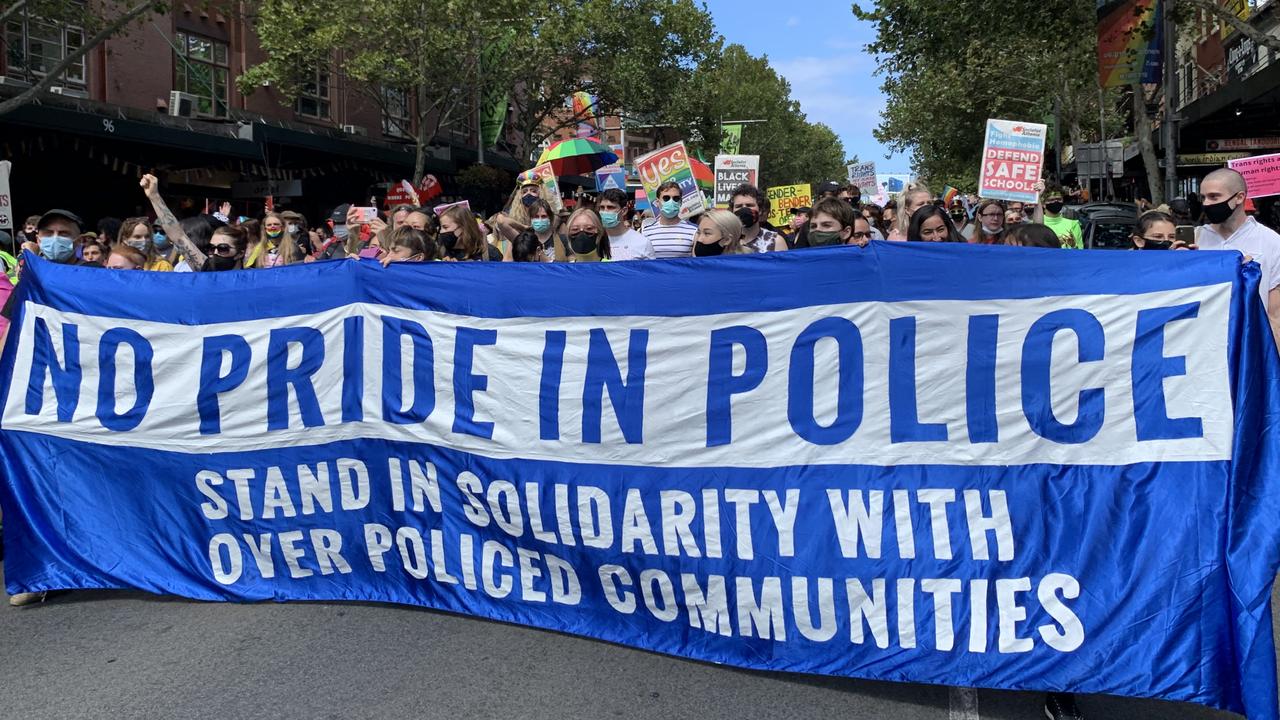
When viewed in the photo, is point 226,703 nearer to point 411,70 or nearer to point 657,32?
point 411,70

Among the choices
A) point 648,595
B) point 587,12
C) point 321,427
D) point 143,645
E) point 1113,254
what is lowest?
point 143,645

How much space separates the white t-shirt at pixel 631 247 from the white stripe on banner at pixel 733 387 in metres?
3.10

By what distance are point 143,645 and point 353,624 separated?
0.78 meters

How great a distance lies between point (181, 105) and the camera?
2234 centimetres

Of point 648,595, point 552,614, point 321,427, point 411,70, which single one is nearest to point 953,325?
point 648,595

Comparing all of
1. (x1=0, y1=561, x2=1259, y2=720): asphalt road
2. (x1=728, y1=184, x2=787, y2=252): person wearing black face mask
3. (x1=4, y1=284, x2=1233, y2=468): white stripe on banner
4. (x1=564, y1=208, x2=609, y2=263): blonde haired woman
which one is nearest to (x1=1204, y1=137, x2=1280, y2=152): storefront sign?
(x1=728, y1=184, x2=787, y2=252): person wearing black face mask

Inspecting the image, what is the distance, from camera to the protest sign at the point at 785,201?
61.4ft

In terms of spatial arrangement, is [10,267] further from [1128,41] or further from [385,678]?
[1128,41]

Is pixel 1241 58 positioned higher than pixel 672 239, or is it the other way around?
pixel 1241 58

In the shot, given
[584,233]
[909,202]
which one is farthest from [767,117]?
[584,233]

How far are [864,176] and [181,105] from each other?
14.3 metres

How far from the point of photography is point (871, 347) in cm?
388

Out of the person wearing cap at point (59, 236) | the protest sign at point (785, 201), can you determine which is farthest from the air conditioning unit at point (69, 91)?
the person wearing cap at point (59, 236)

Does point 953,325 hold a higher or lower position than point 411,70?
lower
